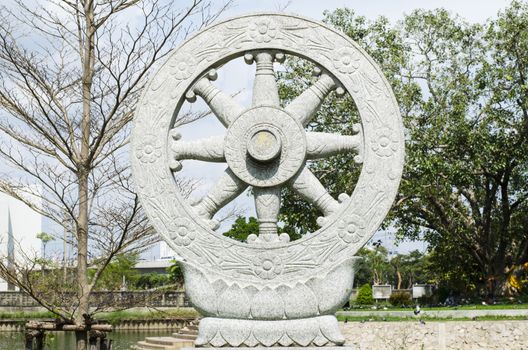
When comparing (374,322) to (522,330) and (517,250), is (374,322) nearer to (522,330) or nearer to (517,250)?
(522,330)

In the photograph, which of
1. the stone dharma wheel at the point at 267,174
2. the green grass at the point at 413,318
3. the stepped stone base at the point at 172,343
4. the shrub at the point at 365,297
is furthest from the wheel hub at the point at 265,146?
the shrub at the point at 365,297

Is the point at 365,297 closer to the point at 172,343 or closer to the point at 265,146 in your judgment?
the point at 172,343

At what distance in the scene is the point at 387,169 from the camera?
6289 mm

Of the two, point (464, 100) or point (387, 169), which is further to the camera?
point (464, 100)

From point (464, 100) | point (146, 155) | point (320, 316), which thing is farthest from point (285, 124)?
point (464, 100)

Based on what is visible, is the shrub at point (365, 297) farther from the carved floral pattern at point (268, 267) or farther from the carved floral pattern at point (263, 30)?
the carved floral pattern at point (263, 30)

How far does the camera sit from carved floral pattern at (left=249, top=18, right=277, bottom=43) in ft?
21.5

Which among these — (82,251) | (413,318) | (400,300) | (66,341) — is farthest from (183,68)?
(400,300)

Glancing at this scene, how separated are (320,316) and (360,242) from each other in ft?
2.32

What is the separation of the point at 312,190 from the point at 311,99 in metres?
0.83

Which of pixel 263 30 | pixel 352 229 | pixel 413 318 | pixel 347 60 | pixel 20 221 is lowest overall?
pixel 413 318

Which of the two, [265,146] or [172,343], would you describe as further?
[172,343]

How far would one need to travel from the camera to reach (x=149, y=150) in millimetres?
6496

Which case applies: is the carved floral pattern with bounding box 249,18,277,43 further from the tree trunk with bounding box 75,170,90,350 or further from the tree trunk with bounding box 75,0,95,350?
the tree trunk with bounding box 75,170,90,350
